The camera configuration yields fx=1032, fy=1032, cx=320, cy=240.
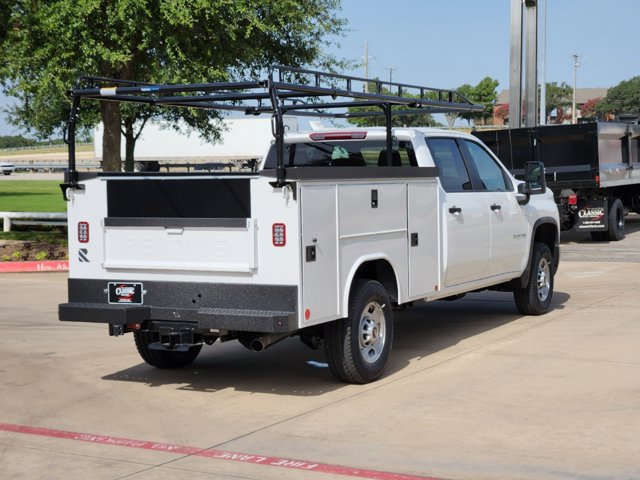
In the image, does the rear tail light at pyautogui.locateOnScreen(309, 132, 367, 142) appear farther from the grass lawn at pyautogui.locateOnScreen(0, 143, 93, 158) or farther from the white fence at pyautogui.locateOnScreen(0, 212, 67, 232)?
the grass lawn at pyautogui.locateOnScreen(0, 143, 93, 158)

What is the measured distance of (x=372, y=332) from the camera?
852 cm

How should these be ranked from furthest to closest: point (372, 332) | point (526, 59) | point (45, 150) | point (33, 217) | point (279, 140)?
point (45, 150) < point (526, 59) < point (33, 217) < point (372, 332) < point (279, 140)

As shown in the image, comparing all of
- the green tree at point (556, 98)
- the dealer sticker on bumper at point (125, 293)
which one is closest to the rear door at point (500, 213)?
the dealer sticker on bumper at point (125, 293)

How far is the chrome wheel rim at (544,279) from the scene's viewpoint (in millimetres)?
11938

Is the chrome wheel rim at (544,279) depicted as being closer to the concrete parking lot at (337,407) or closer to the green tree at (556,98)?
the concrete parking lot at (337,407)

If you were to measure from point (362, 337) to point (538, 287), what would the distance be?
4120 millimetres

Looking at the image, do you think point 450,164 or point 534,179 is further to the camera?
point 534,179

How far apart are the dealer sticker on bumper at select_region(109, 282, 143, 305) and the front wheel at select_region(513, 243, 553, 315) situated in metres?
5.13

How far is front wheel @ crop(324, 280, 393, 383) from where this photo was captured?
8.14 m

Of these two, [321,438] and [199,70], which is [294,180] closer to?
[321,438]

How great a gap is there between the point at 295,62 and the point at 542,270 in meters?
11.0

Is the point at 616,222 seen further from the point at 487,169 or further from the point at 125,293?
the point at 125,293

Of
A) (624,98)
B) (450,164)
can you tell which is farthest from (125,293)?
(624,98)

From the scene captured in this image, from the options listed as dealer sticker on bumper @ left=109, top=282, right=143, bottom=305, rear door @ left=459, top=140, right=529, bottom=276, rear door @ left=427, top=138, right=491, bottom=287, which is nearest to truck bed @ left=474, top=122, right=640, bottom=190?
rear door @ left=459, top=140, right=529, bottom=276
